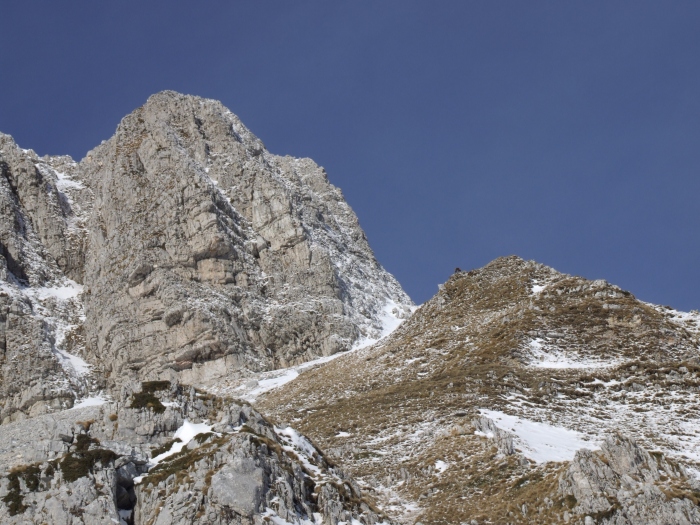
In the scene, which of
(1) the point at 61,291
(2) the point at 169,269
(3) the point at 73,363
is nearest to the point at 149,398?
(3) the point at 73,363

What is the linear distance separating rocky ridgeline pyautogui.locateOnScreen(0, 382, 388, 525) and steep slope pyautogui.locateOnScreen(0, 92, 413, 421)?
69.9 meters

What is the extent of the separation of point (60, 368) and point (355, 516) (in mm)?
85678

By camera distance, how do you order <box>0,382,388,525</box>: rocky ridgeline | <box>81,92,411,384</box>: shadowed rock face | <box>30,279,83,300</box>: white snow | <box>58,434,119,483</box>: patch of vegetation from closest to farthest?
<box>0,382,388,525</box>: rocky ridgeline → <box>58,434,119,483</box>: patch of vegetation → <box>81,92,411,384</box>: shadowed rock face → <box>30,279,83,300</box>: white snow

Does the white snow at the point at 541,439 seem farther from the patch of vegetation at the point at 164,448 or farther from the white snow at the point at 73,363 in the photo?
the white snow at the point at 73,363

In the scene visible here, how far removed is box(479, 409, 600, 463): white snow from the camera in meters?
41.7

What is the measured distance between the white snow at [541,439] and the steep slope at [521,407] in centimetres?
14

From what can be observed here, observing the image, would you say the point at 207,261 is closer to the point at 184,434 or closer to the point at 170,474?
the point at 184,434

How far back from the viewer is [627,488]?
105 ft

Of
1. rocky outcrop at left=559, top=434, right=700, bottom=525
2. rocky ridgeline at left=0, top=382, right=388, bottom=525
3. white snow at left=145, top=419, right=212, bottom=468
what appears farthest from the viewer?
rocky outcrop at left=559, top=434, right=700, bottom=525

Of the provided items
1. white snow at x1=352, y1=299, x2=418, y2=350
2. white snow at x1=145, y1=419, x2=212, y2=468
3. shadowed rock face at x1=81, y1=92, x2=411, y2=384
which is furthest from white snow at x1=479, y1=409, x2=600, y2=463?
white snow at x1=352, y1=299, x2=418, y2=350

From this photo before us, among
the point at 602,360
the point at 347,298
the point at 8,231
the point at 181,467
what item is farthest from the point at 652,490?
the point at 8,231

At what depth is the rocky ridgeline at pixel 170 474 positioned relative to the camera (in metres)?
26.2

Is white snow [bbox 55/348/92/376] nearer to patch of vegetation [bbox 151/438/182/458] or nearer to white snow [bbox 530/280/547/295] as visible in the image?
white snow [bbox 530/280/547/295]

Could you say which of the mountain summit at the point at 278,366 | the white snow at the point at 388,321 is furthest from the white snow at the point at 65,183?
the white snow at the point at 388,321
